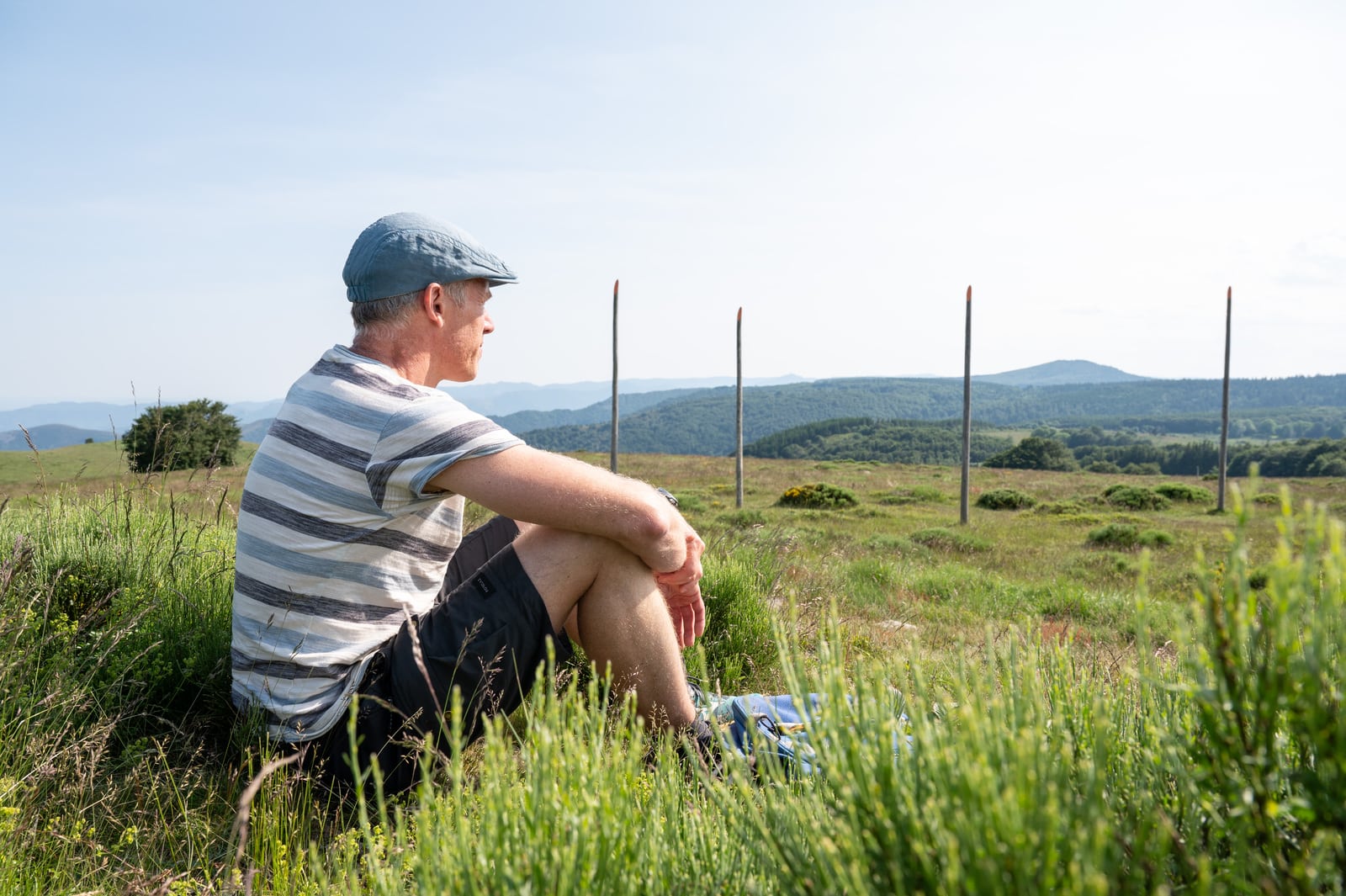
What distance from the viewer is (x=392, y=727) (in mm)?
2346

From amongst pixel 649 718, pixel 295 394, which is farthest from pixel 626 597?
pixel 295 394

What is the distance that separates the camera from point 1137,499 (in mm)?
25703

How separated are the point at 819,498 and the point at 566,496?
21204 millimetres

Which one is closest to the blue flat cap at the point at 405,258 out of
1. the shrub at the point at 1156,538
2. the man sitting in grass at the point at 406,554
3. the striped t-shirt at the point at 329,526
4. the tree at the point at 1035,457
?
the man sitting in grass at the point at 406,554

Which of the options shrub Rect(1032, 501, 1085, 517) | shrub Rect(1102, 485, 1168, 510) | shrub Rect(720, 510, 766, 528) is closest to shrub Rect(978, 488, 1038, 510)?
shrub Rect(1032, 501, 1085, 517)

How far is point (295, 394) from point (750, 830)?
1.79 metres

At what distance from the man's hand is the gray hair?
1084 mm

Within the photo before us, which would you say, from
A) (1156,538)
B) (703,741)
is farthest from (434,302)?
(1156,538)

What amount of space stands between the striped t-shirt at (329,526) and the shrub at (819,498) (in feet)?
66.9

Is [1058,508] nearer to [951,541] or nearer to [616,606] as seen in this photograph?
[951,541]

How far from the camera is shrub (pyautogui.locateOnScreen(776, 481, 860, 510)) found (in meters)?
22.8

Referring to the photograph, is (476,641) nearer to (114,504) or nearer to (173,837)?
(173,837)

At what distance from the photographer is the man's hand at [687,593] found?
266 centimetres

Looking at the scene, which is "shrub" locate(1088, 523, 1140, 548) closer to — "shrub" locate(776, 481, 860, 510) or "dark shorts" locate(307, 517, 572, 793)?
"shrub" locate(776, 481, 860, 510)
